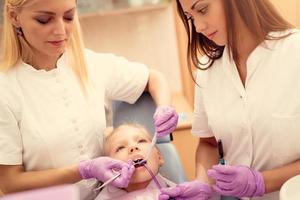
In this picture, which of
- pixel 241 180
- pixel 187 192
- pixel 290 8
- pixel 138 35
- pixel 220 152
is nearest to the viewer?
pixel 241 180

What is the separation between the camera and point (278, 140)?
131cm

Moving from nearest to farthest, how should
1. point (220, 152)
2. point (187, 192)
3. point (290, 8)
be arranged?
point (187, 192) < point (220, 152) < point (290, 8)

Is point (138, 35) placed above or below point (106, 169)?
above

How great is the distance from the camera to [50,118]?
1.54 m

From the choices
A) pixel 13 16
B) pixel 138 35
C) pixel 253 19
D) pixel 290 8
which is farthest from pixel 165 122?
pixel 138 35

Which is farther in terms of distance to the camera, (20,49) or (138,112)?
(138,112)

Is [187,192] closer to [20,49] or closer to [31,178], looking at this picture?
[31,178]

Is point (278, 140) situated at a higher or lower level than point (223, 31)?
lower

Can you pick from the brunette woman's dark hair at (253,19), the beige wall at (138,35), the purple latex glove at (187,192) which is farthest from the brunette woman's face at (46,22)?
the beige wall at (138,35)

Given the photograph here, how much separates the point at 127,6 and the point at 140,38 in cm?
33

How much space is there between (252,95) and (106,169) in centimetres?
57

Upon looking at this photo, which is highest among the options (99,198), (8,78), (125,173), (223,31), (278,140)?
(223,31)

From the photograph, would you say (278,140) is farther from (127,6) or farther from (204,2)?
(127,6)

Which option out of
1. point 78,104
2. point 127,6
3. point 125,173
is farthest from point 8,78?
point 127,6
